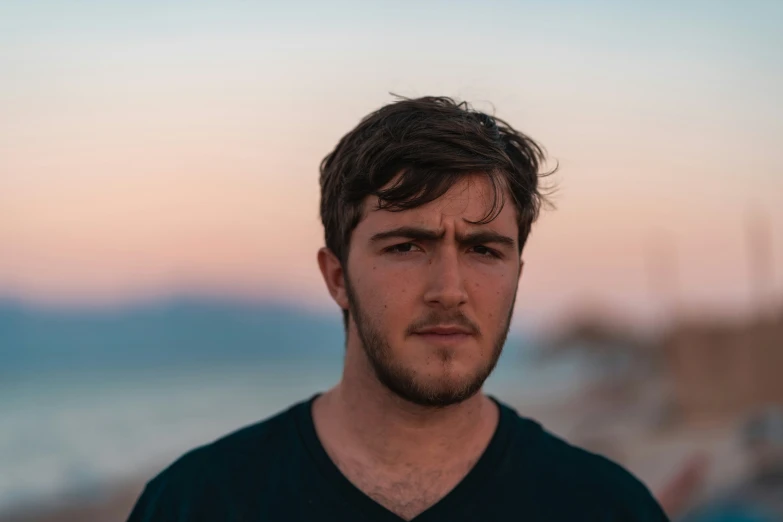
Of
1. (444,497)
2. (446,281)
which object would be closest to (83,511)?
(444,497)

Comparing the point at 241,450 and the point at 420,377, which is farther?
the point at 241,450

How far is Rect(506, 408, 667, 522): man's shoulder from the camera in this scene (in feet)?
7.59

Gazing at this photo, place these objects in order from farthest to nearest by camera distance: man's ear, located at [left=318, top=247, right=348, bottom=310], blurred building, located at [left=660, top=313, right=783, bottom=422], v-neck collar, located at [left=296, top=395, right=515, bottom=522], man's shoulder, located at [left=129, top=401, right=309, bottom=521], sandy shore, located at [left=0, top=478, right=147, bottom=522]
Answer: blurred building, located at [left=660, top=313, right=783, bottom=422]
sandy shore, located at [left=0, top=478, right=147, bottom=522]
man's ear, located at [left=318, top=247, right=348, bottom=310]
man's shoulder, located at [left=129, top=401, right=309, bottom=521]
v-neck collar, located at [left=296, top=395, right=515, bottom=522]

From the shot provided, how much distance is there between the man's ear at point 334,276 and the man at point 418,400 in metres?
0.08

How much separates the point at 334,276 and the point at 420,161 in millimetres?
552

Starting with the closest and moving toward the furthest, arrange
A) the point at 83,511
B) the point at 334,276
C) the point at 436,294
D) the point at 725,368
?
the point at 436,294 < the point at 334,276 < the point at 83,511 < the point at 725,368

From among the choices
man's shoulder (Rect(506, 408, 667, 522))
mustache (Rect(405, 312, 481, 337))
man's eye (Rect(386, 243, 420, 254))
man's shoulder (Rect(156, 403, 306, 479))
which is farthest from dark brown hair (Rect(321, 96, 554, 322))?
man's shoulder (Rect(506, 408, 667, 522))

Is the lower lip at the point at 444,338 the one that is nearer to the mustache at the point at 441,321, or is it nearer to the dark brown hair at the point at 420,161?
the mustache at the point at 441,321

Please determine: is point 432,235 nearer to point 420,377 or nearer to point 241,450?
point 420,377

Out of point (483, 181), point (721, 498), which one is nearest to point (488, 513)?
point (483, 181)

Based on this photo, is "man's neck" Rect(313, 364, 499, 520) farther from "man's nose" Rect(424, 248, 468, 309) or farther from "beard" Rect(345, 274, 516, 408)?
"man's nose" Rect(424, 248, 468, 309)

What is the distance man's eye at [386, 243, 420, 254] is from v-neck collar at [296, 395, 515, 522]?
2.03ft

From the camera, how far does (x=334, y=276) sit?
8.71 ft

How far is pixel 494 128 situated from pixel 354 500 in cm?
128
